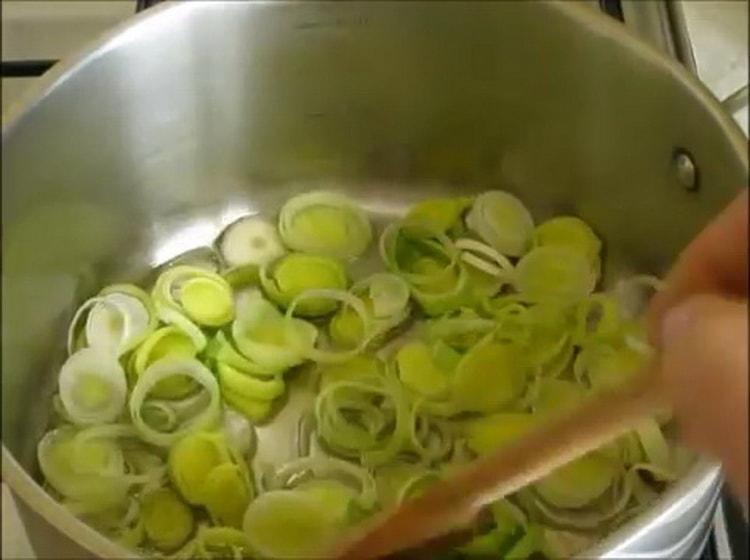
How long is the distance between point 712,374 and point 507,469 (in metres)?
0.17

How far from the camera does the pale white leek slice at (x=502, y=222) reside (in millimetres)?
818

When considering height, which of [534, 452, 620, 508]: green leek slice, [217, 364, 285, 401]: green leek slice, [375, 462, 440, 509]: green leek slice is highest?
[217, 364, 285, 401]: green leek slice

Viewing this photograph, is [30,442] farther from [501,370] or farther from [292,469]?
[501,370]

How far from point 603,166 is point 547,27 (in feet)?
0.29

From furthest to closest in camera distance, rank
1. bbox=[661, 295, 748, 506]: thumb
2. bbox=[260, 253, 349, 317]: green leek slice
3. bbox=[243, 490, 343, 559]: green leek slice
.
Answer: bbox=[260, 253, 349, 317]: green leek slice → bbox=[243, 490, 343, 559]: green leek slice → bbox=[661, 295, 748, 506]: thumb

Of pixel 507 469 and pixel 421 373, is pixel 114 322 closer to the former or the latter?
pixel 421 373

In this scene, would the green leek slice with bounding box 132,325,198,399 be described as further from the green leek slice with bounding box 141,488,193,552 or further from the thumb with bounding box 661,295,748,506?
the thumb with bounding box 661,295,748,506

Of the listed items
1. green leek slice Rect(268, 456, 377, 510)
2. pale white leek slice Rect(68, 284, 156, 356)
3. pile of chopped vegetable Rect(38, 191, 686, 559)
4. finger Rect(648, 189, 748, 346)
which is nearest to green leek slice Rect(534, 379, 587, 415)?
pile of chopped vegetable Rect(38, 191, 686, 559)

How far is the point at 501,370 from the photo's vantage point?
762 mm

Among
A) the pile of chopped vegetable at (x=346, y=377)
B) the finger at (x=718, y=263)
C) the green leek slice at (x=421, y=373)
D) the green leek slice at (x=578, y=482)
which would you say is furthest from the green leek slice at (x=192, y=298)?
the finger at (x=718, y=263)

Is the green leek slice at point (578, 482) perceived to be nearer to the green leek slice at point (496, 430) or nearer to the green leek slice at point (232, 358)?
the green leek slice at point (496, 430)

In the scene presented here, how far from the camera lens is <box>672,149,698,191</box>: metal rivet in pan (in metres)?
0.72

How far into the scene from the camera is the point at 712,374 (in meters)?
0.36

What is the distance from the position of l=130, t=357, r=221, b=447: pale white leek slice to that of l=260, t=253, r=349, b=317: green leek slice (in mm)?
66
